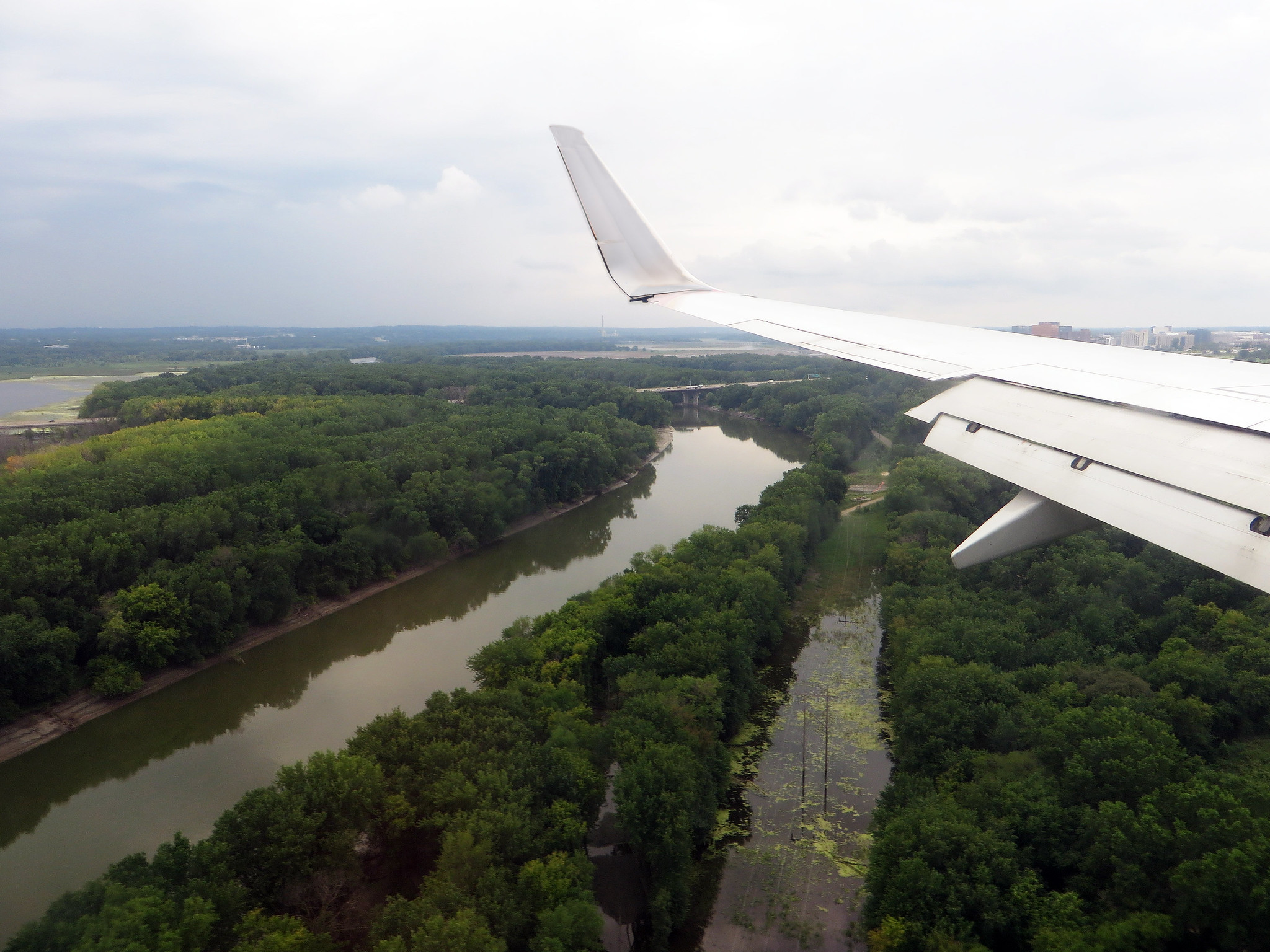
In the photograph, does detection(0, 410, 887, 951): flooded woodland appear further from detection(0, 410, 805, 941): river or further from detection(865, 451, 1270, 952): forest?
detection(865, 451, 1270, 952): forest

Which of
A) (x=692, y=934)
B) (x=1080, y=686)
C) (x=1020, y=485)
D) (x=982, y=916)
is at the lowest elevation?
(x=692, y=934)

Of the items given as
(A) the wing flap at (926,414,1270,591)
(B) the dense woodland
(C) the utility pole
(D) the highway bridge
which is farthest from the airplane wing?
(D) the highway bridge

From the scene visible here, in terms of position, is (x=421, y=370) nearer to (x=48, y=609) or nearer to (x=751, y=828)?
(x=48, y=609)

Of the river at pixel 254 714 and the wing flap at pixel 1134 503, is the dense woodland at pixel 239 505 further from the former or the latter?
the wing flap at pixel 1134 503

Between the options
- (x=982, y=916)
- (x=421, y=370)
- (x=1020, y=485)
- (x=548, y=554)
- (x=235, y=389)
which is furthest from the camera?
(x=421, y=370)

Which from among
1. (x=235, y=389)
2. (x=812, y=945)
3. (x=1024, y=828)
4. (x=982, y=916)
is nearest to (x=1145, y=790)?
(x=1024, y=828)

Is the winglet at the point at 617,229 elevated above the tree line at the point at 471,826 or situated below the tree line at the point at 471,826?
above

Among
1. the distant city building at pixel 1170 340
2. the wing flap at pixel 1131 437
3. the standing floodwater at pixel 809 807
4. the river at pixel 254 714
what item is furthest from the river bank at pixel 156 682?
the distant city building at pixel 1170 340
